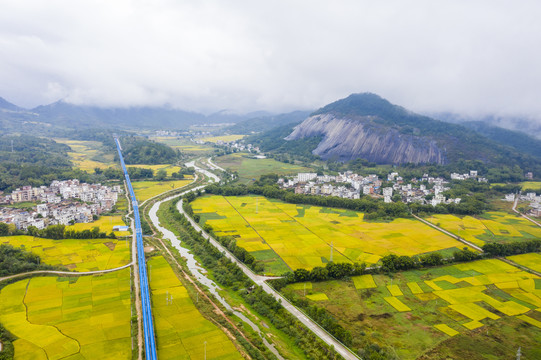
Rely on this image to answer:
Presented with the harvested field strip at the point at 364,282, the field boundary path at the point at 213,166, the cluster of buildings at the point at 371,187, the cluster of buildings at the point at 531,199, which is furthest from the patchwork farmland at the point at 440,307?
the field boundary path at the point at 213,166

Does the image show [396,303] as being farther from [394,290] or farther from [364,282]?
[364,282]

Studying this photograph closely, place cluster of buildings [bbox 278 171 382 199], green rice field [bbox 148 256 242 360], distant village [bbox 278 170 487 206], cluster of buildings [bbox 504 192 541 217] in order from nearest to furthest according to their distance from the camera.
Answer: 1. green rice field [bbox 148 256 242 360]
2. cluster of buildings [bbox 504 192 541 217]
3. distant village [bbox 278 170 487 206]
4. cluster of buildings [bbox 278 171 382 199]

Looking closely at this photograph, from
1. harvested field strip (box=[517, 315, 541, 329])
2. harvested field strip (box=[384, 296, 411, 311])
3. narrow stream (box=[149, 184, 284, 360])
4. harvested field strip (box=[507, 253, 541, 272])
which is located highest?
harvested field strip (box=[507, 253, 541, 272])

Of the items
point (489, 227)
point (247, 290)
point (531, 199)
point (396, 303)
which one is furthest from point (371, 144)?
point (247, 290)

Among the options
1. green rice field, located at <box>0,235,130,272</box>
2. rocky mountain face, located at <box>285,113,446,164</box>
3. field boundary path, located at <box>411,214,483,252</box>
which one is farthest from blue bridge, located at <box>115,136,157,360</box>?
rocky mountain face, located at <box>285,113,446,164</box>

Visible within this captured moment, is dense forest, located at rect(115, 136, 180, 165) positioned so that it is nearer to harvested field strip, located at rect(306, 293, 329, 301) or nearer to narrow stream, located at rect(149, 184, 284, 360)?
narrow stream, located at rect(149, 184, 284, 360)

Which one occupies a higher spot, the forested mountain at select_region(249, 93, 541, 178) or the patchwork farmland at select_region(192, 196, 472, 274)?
the forested mountain at select_region(249, 93, 541, 178)
